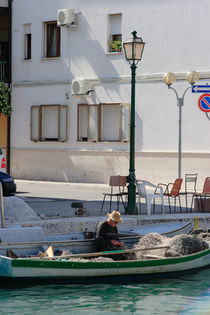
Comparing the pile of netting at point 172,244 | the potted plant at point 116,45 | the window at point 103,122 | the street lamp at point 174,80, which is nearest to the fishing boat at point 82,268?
the pile of netting at point 172,244

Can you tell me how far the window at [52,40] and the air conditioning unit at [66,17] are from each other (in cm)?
120

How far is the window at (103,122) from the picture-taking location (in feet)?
111

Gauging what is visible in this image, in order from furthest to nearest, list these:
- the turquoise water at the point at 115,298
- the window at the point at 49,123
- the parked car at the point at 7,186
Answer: the window at the point at 49,123, the parked car at the point at 7,186, the turquoise water at the point at 115,298

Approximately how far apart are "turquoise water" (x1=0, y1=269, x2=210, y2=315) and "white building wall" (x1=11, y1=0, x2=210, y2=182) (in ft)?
52.5

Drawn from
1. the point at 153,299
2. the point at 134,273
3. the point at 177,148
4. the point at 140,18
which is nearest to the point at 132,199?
the point at 134,273

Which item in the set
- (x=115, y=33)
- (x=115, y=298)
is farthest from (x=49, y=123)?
(x=115, y=298)

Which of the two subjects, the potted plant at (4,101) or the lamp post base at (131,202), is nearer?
the lamp post base at (131,202)

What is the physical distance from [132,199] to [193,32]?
1207 centimetres

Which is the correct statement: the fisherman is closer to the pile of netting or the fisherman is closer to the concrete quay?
the pile of netting

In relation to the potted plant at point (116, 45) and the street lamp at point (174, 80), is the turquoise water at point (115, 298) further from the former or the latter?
the potted plant at point (116, 45)

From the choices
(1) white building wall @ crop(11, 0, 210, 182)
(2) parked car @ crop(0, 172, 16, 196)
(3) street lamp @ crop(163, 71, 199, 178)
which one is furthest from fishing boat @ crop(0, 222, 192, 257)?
(1) white building wall @ crop(11, 0, 210, 182)

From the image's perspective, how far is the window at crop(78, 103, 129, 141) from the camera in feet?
111

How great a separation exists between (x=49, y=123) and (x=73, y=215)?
618 inches

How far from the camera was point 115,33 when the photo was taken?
34.3m
